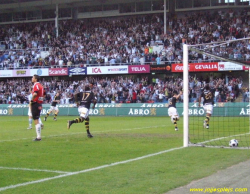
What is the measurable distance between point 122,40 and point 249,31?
13.8 meters

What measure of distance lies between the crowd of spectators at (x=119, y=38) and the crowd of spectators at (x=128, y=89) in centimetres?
212

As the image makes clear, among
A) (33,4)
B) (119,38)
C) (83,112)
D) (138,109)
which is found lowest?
(138,109)

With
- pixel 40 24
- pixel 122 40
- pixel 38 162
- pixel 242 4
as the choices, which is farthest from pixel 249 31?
pixel 38 162

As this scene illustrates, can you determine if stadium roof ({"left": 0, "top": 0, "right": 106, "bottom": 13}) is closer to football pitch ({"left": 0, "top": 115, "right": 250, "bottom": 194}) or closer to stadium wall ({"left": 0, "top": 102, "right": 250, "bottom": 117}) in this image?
stadium wall ({"left": 0, "top": 102, "right": 250, "bottom": 117})

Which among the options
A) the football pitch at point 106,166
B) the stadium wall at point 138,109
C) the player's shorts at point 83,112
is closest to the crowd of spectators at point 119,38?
the stadium wall at point 138,109

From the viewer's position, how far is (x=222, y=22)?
43844mm

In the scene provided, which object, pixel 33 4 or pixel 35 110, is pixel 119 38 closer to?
pixel 33 4

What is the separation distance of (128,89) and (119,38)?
856cm

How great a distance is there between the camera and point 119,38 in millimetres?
47219

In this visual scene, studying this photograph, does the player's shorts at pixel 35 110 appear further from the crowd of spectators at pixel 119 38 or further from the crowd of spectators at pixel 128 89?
the crowd of spectators at pixel 119 38

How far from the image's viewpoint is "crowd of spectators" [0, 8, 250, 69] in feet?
139

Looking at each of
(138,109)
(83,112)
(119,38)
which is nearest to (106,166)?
(83,112)

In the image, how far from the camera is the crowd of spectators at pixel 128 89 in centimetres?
3534

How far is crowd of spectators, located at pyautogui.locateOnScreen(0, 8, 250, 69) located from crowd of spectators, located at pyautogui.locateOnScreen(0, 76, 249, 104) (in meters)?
2.12
